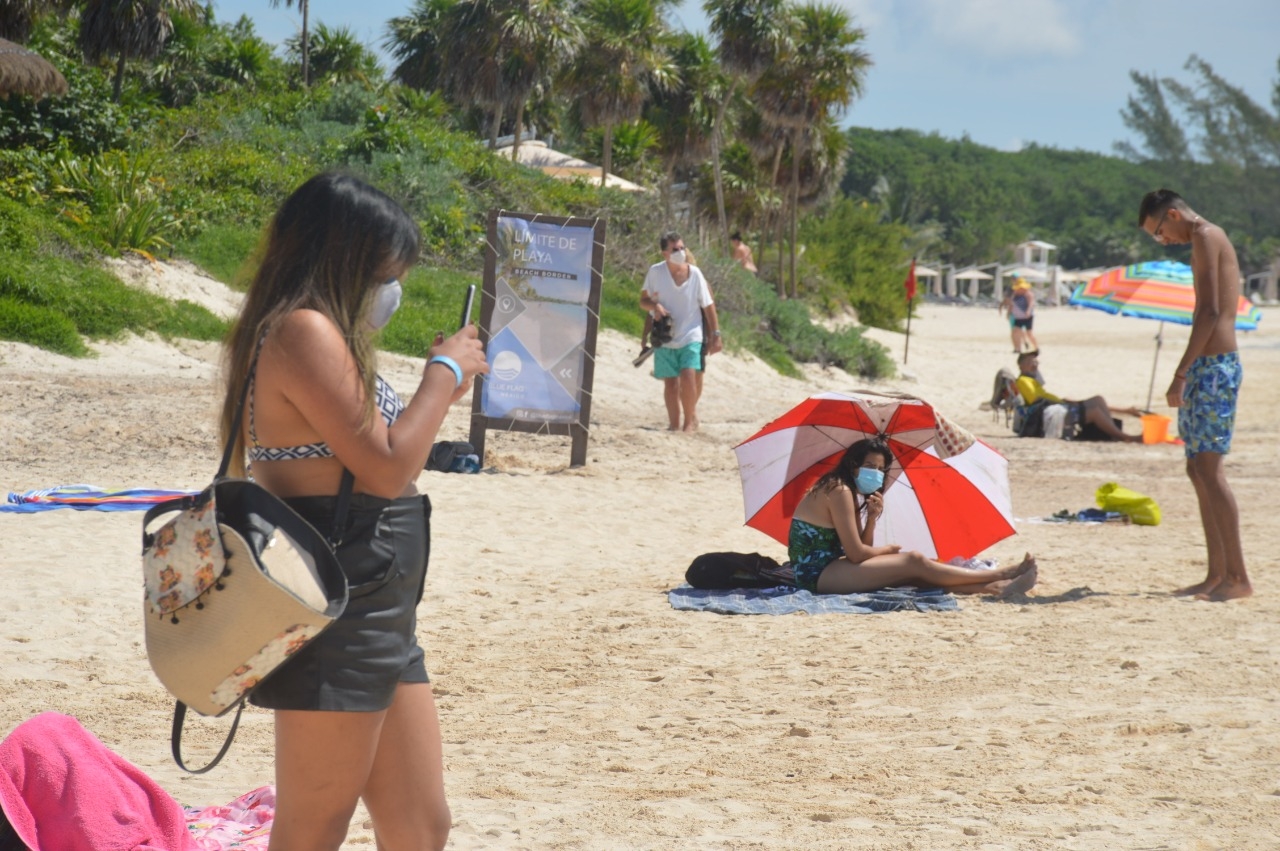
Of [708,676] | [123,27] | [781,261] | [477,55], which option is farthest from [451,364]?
[477,55]

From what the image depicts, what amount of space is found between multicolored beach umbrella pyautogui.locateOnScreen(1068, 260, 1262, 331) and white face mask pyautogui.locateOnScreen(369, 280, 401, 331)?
11.9m

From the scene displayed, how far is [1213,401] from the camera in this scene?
19.4 feet

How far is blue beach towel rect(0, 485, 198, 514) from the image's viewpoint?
6973 millimetres

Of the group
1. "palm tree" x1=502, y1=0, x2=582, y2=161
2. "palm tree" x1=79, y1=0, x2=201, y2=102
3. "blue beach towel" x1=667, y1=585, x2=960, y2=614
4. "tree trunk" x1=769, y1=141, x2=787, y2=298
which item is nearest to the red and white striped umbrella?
"blue beach towel" x1=667, y1=585, x2=960, y2=614

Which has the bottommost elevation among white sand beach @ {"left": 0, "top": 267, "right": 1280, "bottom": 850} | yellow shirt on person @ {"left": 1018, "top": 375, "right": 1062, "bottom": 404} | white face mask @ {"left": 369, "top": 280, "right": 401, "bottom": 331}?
white sand beach @ {"left": 0, "top": 267, "right": 1280, "bottom": 850}

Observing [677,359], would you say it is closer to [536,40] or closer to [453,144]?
[453,144]

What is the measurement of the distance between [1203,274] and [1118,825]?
340 cm

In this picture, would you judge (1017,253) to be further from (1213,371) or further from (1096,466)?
(1213,371)

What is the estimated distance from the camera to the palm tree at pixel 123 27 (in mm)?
24031

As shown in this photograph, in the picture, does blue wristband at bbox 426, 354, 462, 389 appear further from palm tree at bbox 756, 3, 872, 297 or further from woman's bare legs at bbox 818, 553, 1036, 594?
palm tree at bbox 756, 3, 872, 297

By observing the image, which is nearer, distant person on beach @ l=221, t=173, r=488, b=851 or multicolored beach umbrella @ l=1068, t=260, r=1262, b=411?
distant person on beach @ l=221, t=173, r=488, b=851

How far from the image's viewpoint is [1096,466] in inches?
471

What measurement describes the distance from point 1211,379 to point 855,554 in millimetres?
1778

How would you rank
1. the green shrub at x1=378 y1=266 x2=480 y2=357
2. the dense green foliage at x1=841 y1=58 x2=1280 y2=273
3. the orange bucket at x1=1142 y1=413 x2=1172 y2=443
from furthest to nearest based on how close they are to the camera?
the dense green foliage at x1=841 y1=58 x2=1280 y2=273 → the green shrub at x1=378 y1=266 x2=480 y2=357 → the orange bucket at x1=1142 y1=413 x2=1172 y2=443
